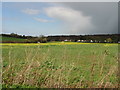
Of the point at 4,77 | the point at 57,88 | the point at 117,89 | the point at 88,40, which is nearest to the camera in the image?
the point at 57,88

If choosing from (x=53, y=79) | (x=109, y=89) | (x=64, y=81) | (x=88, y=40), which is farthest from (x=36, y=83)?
(x=88, y=40)

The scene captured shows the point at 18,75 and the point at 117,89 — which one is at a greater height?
the point at 18,75

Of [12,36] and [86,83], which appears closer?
[86,83]

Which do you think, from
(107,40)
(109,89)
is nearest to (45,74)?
(109,89)

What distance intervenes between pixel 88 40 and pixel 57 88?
39421 mm

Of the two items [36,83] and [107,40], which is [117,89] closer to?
[36,83]

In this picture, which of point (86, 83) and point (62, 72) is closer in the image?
point (86, 83)

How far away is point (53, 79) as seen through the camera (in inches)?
226

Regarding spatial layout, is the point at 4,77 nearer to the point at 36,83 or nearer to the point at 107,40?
the point at 36,83

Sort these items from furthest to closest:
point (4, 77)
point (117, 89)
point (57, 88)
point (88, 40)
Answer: point (88, 40) < point (4, 77) < point (117, 89) < point (57, 88)

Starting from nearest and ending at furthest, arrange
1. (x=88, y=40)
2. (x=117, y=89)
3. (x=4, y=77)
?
(x=117, y=89)
(x=4, y=77)
(x=88, y=40)

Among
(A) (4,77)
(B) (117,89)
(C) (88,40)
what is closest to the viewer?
(B) (117,89)

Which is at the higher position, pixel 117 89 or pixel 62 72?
pixel 62 72

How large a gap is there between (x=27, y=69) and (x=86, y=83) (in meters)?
2.07
